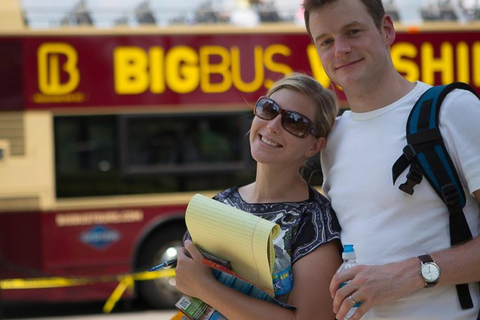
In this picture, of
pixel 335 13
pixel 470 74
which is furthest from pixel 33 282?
pixel 335 13

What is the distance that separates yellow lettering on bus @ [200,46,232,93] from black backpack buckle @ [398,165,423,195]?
6.05m

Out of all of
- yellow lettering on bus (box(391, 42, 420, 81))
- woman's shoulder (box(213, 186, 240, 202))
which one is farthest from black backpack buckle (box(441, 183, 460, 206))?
yellow lettering on bus (box(391, 42, 420, 81))

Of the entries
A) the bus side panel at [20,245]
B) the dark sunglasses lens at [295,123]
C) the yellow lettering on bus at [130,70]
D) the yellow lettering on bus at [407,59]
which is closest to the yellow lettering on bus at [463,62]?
the yellow lettering on bus at [407,59]

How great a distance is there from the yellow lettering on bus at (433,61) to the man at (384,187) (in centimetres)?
623

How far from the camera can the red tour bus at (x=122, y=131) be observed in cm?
741

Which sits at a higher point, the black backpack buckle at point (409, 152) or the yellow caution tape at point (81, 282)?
the black backpack buckle at point (409, 152)

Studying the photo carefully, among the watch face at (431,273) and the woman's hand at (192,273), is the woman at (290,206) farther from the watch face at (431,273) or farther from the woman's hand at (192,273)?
the watch face at (431,273)

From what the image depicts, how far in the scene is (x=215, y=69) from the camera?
7828mm

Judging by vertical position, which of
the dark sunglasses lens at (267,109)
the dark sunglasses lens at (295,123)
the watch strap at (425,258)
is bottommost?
the watch strap at (425,258)

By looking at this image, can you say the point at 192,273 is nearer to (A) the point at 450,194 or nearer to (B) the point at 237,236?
(B) the point at 237,236

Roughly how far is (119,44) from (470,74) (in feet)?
12.6

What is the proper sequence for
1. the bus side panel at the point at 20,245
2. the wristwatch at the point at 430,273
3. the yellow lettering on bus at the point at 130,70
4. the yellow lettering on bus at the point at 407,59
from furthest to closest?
the yellow lettering on bus at the point at 407,59, the yellow lettering on bus at the point at 130,70, the bus side panel at the point at 20,245, the wristwatch at the point at 430,273

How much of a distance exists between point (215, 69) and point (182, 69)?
1.14 ft

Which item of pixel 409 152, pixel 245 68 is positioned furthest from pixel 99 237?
pixel 409 152
